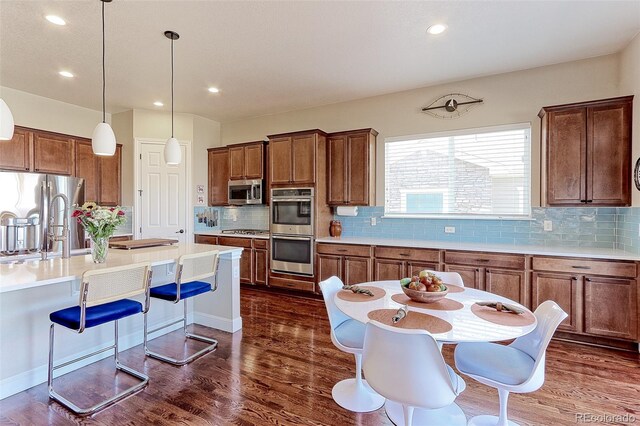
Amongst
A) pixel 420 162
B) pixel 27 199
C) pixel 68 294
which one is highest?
pixel 420 162

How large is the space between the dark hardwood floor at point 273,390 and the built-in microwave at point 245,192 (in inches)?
105

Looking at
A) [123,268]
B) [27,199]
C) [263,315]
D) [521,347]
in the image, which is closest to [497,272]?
[521,347]

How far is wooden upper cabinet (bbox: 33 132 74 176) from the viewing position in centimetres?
439

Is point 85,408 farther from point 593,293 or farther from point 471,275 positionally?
point 593,293

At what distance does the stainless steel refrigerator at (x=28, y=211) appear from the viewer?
12.8 feet

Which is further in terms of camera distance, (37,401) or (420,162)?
(420,162)

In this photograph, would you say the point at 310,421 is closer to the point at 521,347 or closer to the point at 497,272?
the point at 521,347

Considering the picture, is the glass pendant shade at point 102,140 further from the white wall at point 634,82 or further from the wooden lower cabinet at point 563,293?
the white wall at point 634,82

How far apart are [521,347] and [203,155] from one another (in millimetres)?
5488

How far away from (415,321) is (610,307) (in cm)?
261

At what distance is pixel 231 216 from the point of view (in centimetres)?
611

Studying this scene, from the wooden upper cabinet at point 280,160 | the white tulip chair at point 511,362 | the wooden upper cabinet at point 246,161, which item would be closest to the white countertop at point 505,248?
the wooden upper cabinet at point 280,160

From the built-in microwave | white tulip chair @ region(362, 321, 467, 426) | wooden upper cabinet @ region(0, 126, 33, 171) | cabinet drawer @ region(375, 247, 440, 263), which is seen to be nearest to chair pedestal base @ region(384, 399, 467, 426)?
white tulip chair @ region(362, 321, 467, 426)

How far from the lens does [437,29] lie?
2955mm
